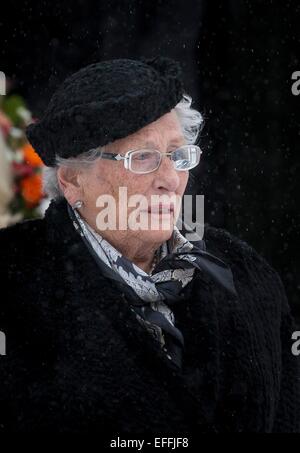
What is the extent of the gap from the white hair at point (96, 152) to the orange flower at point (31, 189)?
1961 mm

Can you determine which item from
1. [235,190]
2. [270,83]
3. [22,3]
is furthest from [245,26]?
[22,3]

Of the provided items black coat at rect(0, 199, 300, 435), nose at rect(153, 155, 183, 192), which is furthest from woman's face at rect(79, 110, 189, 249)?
black coat at rect(0, 199, 300, 435)

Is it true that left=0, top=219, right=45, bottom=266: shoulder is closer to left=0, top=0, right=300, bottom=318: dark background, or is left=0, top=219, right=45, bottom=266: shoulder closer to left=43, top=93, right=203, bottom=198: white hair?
left=43, top=93, right=203, bottom=198: white hair

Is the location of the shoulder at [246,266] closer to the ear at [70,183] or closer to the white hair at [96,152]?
the white hair at [96,152]

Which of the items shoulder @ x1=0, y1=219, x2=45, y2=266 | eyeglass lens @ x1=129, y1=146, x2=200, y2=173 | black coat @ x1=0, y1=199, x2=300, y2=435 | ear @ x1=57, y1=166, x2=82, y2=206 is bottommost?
black coat @ x1=0, y1=199, x2=300, y2=435

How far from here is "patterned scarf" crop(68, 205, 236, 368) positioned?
6.89 ft

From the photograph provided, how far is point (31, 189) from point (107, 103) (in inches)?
92.2

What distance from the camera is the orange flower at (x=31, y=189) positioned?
421 centimetres

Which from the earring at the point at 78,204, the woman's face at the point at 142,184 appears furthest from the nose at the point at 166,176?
the earring at the point at 78,204

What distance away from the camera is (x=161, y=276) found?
2162mm

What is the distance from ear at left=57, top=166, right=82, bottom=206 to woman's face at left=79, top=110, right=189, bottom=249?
0.9 inches

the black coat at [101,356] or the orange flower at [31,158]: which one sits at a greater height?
the orange flower at [31,158]

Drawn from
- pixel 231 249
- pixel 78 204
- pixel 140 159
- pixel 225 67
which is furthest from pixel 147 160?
pixel 225 67

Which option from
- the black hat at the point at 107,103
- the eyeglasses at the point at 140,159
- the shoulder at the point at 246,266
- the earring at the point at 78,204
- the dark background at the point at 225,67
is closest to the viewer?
the black hat at the point at 107,103
